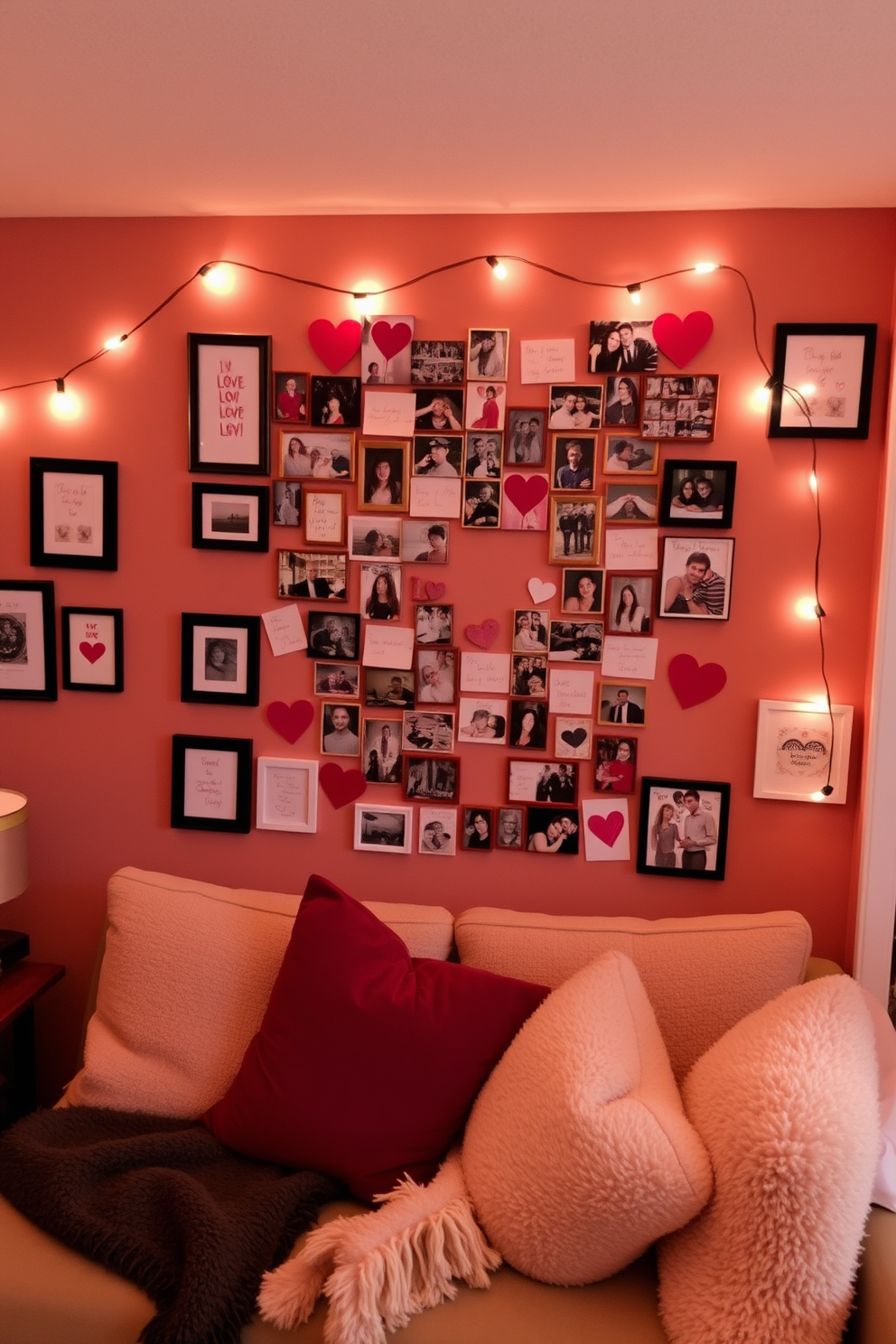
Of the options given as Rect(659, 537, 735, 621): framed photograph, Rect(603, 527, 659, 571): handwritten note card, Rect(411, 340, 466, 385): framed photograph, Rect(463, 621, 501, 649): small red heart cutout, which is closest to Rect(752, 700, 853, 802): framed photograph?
Rect(659, 537, 735, 621): framed photograph

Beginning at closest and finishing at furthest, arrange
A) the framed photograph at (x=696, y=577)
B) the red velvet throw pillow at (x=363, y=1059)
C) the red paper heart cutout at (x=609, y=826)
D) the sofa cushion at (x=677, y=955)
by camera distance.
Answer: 1. the red velvet throw pillow at (x=363, y=1059)
2. the sofa cushion at (x=677, y=955)
3. the framed photograph at (x=696, y=577)
4. the red paper heart cutout at (x=609, y=826)

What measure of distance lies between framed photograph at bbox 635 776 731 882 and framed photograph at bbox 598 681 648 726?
6.3 inches

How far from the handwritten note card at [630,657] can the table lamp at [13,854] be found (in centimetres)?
151

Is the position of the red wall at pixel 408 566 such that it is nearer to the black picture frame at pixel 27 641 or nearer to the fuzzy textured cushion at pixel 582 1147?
the black picture frame at pixel 27 641

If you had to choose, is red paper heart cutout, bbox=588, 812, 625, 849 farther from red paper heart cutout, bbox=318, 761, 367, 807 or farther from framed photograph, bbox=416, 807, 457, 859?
red paper heart cutout, bbox=318, 761, 367, 807

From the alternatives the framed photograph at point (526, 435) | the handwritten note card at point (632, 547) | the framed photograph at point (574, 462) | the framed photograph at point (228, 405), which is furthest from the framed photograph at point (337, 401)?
the handwritten note card at point (632, 547)

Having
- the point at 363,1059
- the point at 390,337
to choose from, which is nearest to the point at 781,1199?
the point at 363,1059

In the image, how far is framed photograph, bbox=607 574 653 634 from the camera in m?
2.19

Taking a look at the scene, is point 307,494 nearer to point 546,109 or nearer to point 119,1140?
point 546,109

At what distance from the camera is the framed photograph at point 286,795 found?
2.35 metres

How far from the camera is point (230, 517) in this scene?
90.6 inches

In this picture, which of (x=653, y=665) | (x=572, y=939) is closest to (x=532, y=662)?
(x=653, y=665)

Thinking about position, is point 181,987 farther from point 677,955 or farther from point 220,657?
point 677,955

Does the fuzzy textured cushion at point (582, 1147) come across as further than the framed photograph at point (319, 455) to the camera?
No
